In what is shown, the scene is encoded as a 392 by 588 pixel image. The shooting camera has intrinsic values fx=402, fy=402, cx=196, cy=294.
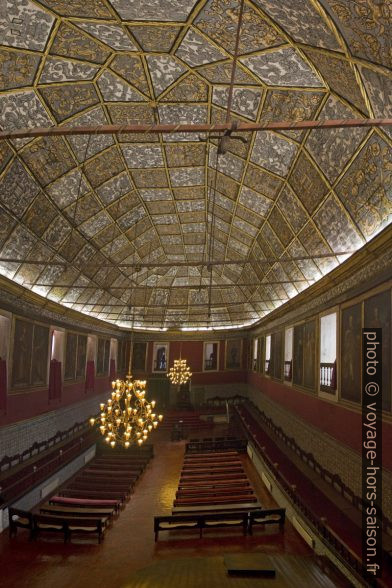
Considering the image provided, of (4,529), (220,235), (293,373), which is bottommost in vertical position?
(4,529)

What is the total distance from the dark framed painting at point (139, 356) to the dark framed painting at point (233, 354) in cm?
671

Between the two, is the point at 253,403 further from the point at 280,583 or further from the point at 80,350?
the point at 280,583

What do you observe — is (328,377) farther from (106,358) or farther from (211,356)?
(211,356)

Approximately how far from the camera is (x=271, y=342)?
75.4 ft

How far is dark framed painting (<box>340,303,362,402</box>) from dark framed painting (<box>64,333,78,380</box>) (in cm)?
1368

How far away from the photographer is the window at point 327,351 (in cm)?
1295

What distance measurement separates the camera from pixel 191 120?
11359 millimetres

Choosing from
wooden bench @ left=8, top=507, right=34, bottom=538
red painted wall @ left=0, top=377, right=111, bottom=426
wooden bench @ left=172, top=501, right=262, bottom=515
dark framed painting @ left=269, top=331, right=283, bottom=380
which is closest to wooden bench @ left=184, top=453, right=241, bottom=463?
dark framed painting @ left=269, top=331, right=283, bottom=380

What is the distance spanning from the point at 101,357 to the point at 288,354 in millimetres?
12824

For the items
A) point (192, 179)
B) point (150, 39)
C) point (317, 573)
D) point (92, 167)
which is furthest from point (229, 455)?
point (150, 39)

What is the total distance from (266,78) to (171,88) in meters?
2.49

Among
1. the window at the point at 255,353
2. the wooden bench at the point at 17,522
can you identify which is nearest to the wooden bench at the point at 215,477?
the wooden bench at the point at 17,522

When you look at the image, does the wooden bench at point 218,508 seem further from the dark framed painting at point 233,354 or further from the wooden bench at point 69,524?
the dark framed painting at point 233,354

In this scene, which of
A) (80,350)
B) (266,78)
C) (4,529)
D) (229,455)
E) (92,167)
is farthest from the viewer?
(80,350)
